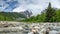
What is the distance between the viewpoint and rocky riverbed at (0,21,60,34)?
483 centimetres

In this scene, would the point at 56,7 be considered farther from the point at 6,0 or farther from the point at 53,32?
the point at 6,0

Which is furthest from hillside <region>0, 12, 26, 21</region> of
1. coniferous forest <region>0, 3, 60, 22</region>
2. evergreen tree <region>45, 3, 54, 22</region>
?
evergreen tree <region>45, 3, 54, 22</region>

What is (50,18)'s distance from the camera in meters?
4.92

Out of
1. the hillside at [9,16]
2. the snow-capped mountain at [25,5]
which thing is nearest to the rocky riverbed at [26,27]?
the hillside at [9,16]

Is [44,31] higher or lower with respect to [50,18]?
lower

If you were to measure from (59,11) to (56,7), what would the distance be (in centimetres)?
13

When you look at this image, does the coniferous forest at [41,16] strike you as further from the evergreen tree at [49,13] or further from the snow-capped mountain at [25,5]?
the snow-capped mountain at [25,5]

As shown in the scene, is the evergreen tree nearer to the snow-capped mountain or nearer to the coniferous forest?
the coniferous forest

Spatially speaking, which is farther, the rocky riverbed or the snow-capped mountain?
the snow-capped mountain

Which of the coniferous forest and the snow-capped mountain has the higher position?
the snow-capped mountain

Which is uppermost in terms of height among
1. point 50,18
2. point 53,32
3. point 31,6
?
point 31,6

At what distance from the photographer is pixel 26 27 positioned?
15.9 ft

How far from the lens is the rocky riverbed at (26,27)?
4.83m

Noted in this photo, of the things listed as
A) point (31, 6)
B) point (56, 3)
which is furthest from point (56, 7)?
point (31, 6)
